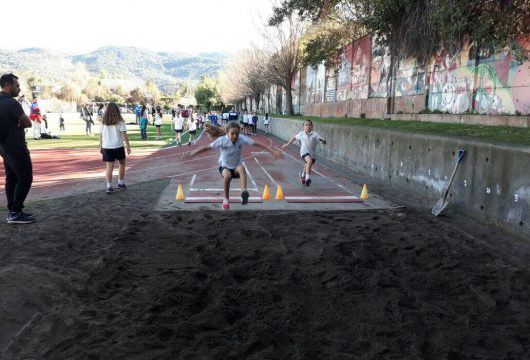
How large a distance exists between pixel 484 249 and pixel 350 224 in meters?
1.94

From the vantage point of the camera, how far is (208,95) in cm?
12912

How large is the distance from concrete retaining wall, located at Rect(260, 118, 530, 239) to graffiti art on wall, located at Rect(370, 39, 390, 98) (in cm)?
554

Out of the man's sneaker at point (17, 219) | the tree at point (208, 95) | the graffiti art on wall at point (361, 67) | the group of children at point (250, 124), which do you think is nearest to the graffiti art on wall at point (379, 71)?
the graffiti art on wall at point (361, 67)

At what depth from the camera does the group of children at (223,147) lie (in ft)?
25.5

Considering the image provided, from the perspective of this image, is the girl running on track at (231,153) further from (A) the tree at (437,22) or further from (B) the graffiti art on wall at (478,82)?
(A) the tree at (437,22)

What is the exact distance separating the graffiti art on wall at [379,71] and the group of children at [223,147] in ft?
29.9

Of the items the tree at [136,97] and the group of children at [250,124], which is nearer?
the group of children at [250,124]

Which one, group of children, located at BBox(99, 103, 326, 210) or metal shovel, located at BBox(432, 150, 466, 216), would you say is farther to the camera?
group of children, located at BBox(99, 103, 326, 210)

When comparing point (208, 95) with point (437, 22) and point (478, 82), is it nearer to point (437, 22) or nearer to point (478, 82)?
point (437, 22)

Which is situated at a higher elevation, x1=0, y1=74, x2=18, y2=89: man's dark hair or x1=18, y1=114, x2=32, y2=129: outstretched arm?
x1=0, y1=74, x2=18, y2=89: man's dark hair

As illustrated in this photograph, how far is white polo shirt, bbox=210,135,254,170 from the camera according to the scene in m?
7.75

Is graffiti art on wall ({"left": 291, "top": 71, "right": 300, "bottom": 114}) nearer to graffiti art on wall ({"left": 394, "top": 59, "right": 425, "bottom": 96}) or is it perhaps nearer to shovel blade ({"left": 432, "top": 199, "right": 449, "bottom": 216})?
graffiti art on wall ({"left": 394, "top": 59, "right": 425, "bottom": 96})

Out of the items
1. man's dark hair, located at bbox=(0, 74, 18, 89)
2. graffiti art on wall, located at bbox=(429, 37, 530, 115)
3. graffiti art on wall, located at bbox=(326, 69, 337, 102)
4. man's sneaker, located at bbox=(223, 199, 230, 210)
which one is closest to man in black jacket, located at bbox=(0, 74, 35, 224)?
man's dark hair, located at bbox=(0, 74, 18, 89)

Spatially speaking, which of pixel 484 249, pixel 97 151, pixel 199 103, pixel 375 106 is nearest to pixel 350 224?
pixel 484 249
